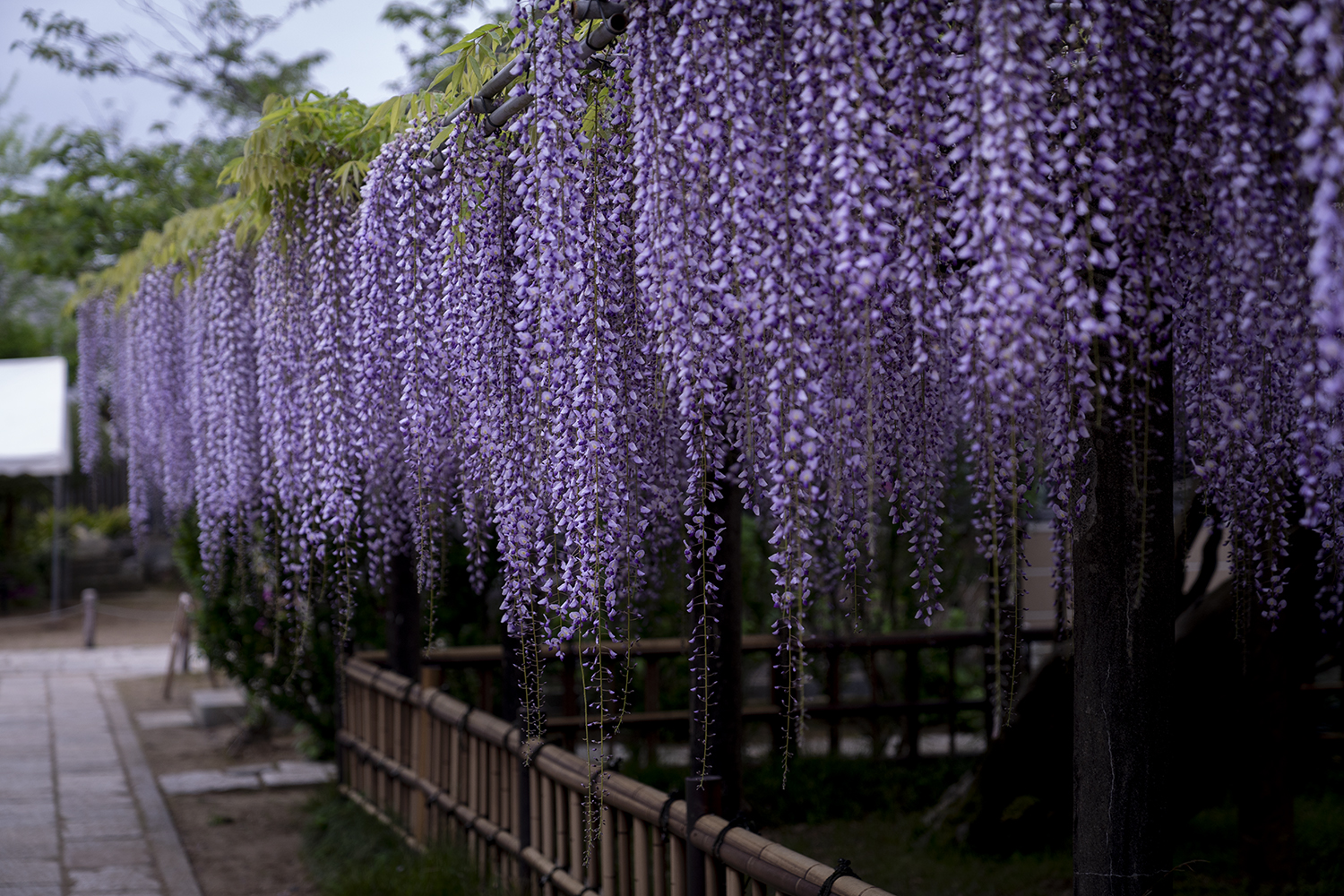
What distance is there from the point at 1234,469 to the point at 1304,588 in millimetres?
2111

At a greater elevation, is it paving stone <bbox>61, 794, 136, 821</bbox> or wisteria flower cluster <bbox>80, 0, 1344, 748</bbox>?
wisteria flower cluster <bbox>80, 0, 1344, 748</bbox>

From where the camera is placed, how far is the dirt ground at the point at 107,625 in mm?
13016

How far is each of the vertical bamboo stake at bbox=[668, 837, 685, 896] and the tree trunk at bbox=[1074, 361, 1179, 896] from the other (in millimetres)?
1110

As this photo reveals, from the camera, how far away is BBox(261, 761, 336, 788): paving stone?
6848mm

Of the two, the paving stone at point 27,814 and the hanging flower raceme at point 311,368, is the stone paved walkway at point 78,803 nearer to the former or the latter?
the paving stone at point 27,814

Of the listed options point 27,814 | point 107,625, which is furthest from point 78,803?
point 107,625

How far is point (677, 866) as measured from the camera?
9.82 ft

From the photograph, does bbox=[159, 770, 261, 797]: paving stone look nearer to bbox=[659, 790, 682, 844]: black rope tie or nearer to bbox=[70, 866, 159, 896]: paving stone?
bbox=[70, 866, 159, 896]: paving stone

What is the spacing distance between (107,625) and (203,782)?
8568 millimetres

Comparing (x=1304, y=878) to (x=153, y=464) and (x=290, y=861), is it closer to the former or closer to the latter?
(x=290, y=861)

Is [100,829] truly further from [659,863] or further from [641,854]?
[659,863]

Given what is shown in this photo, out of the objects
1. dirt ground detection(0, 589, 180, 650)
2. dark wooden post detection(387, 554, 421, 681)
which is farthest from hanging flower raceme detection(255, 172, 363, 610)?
dirt ground detection(0, 589, 180, 650)

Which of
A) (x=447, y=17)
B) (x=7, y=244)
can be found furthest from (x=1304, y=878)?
(x=7, y=244)

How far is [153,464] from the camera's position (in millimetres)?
6559
